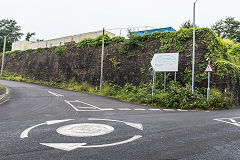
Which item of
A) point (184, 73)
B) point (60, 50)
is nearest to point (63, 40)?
point (60, 50)

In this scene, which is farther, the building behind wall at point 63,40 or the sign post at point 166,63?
the building behind wall at point 63,40

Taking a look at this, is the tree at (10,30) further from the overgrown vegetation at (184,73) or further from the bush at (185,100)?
the bush at (185,100)

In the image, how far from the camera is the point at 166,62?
558 inches

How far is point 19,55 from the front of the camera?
123 feet

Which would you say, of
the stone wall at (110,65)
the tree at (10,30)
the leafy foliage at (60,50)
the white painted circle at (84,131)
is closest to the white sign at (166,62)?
the stone wall at (110,65)

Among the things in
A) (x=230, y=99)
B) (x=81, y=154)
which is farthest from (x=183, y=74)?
(x=81, y=154)

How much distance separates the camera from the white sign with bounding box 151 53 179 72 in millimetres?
13766

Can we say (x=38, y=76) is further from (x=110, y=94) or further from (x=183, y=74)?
(x=183, y=74)

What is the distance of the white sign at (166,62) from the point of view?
13766 mm

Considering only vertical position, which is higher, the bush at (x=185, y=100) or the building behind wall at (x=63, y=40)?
the building behind wall at (x=63, y=40)

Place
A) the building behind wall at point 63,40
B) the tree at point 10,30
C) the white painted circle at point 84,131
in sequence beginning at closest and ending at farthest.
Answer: the white painted circle at point 84,131 < the building behind wall at point 63,40 < the tree at point 10,30

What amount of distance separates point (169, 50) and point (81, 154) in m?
15.2

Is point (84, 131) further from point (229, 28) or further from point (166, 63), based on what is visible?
point (229, 28)

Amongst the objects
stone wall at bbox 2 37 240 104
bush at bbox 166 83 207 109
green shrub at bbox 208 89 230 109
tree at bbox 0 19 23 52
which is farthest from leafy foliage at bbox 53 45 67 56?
tree at bbox 0 19 23 52
